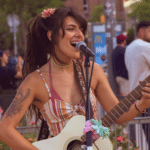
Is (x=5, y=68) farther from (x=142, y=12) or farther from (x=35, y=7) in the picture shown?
(x=142, y=12)

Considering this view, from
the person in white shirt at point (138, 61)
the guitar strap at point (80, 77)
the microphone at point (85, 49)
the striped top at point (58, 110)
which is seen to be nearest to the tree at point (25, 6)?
the person in white shirt at point (138, 61)

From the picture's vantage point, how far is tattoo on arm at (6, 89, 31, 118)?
2553mm

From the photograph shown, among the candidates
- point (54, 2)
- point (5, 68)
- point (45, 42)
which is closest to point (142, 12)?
point (54, 2)

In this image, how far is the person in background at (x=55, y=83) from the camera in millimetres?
2564

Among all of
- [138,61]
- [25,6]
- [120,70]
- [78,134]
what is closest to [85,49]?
[78,134]

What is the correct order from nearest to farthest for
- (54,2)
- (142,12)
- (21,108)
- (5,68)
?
(21,108), (5,68), (54,2), (142,12)

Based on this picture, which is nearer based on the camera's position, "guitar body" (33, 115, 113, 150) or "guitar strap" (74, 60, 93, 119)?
"guitar body" (33, 115, 113, 150)

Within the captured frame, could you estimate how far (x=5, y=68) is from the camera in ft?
26.5

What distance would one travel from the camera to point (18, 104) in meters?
2.58

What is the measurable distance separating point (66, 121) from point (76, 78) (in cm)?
38

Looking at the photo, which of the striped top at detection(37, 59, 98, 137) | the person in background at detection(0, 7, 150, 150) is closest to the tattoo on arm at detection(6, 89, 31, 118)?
the person in background at detection(0, 7, 150, 150)

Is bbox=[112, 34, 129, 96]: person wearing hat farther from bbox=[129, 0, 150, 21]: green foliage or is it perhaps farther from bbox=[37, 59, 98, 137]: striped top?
bbox=[129, 0, 150, 21]: green foliage

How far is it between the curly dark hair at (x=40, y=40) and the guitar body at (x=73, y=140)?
357 mm

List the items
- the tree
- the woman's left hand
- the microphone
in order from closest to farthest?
the microphone → the woman's left hand → the tree
